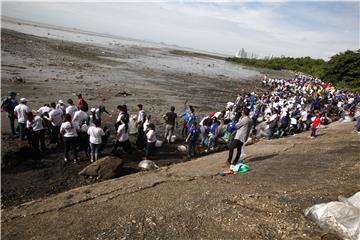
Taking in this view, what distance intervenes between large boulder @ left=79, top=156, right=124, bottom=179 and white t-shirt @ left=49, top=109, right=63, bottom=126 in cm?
256

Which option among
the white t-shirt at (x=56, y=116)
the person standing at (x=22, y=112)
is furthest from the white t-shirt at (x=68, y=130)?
the person standing at (x=22, y=112)

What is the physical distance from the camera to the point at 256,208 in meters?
5.94

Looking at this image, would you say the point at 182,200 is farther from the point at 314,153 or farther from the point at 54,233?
the point at 314,153

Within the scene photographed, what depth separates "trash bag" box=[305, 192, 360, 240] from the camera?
4500 millimetres

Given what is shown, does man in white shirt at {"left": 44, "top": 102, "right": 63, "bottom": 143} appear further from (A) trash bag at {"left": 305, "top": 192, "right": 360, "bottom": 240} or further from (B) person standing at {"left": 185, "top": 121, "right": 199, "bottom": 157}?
(A) trash bag at {"left": 305, "top": 192, "right": 360, "bottom": 240}

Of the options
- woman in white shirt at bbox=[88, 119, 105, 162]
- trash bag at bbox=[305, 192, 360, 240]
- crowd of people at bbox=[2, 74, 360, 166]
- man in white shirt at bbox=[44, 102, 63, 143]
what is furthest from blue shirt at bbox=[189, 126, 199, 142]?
trash bag at bbox=[305, 192, 360, 240]

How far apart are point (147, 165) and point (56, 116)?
3.86 meters

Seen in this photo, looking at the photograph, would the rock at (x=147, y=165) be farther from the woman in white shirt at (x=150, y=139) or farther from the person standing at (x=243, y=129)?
the person standing at (x=243, y=129)

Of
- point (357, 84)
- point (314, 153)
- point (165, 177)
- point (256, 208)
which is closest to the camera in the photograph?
point (256, 208)

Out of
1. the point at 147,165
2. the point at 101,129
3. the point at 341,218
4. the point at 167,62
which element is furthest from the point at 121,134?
the point at 167,62

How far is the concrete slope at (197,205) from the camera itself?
17.6 ft

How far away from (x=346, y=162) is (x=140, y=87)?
1962 cm

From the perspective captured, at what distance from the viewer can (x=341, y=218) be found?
183 inches

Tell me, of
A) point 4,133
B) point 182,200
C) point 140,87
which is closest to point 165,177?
point 182,200
